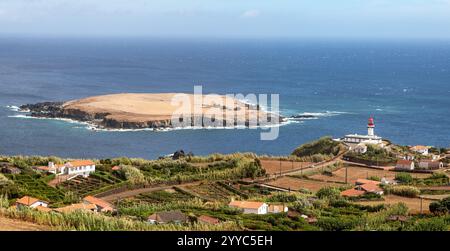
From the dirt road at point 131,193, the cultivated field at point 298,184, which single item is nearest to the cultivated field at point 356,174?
the cultivated field at point 298,184

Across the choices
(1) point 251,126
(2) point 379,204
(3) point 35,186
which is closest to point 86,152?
(1) point 251,126

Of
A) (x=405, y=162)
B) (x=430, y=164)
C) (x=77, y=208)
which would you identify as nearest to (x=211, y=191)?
(x=77, y=208)

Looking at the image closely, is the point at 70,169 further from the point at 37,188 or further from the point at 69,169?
the point at 37,188

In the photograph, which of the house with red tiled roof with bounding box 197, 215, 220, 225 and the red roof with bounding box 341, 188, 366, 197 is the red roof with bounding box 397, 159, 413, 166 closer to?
the red roof with bounding box 341, 188, 366, 197

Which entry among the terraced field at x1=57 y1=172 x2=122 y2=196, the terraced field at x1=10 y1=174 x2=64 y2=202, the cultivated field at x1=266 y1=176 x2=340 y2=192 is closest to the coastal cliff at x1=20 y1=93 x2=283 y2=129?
the cultivated field at x1=266 y1=176 x2=340 y2=192

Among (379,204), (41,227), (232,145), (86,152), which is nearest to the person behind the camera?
(41,227)
